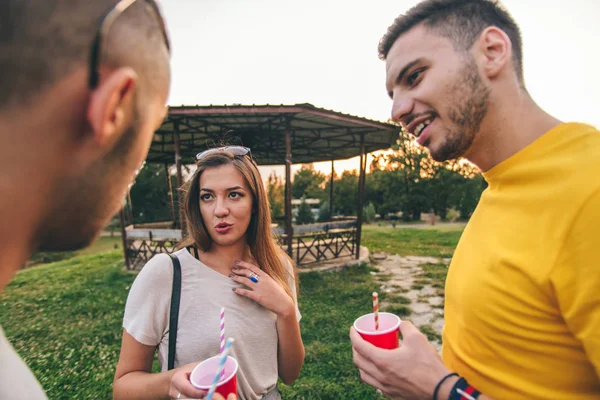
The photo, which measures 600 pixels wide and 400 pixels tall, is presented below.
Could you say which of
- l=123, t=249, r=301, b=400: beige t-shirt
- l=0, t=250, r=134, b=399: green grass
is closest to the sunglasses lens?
l=123, t=249, r=301, b=400: beige t-shirt

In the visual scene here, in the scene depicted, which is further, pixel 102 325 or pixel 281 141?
pixel 281 141

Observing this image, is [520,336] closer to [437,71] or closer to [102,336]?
[437,71]

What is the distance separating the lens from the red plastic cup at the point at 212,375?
1.34m

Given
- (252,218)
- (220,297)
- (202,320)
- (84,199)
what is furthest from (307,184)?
(84,199)

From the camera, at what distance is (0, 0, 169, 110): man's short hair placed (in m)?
0.60

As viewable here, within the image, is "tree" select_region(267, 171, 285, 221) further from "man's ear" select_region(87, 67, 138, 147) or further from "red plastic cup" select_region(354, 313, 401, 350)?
"man's ear" select_region(87, 67, 138, 147)

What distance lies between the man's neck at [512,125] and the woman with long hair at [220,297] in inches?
60.4

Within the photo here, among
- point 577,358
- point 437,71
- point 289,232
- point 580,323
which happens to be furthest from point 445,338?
point 289,232

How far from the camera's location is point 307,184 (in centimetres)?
5016

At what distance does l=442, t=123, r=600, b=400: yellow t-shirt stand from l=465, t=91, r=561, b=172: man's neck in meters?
0.08

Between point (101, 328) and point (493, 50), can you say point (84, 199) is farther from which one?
point (101, 328)

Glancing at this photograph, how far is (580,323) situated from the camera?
3.66 feet

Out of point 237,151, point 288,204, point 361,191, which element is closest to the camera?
point 237,151

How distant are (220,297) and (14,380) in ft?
3.99
